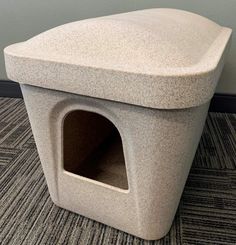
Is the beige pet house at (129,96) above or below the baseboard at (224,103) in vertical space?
above

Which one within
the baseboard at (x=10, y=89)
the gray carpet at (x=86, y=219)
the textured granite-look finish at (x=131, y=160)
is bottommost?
the baseboard at (x=10, y=89)

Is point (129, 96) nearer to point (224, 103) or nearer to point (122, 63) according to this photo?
point (122, 63)

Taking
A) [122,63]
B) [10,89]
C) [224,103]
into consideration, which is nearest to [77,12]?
[10,89]

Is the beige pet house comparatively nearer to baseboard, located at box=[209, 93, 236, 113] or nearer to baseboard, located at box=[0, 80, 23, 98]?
baseboard, located at box=[209, 93, 236, 113]

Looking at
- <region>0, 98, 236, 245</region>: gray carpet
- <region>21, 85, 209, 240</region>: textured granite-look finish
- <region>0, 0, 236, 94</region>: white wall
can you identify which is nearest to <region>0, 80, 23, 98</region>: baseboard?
<region>0, 0, 236, 94</region>: white wall

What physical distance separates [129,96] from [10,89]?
141cm

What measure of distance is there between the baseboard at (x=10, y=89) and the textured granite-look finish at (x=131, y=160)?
3.51 ft

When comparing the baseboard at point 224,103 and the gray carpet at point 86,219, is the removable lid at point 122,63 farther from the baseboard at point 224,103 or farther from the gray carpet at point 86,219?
the baseboard at point 224,103

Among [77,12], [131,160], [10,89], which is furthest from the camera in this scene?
[10,89]

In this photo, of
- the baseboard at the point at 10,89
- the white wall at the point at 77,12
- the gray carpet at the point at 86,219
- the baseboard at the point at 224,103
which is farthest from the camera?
the baseboard at the point at 10,89

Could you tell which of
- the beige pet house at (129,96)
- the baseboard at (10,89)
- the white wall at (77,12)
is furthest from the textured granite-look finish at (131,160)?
the baseboard at (10,89)

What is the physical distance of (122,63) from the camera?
579mm

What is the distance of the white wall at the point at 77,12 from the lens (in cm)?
139

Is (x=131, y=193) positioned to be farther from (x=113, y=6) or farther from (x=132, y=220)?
(x=113, y=6)
